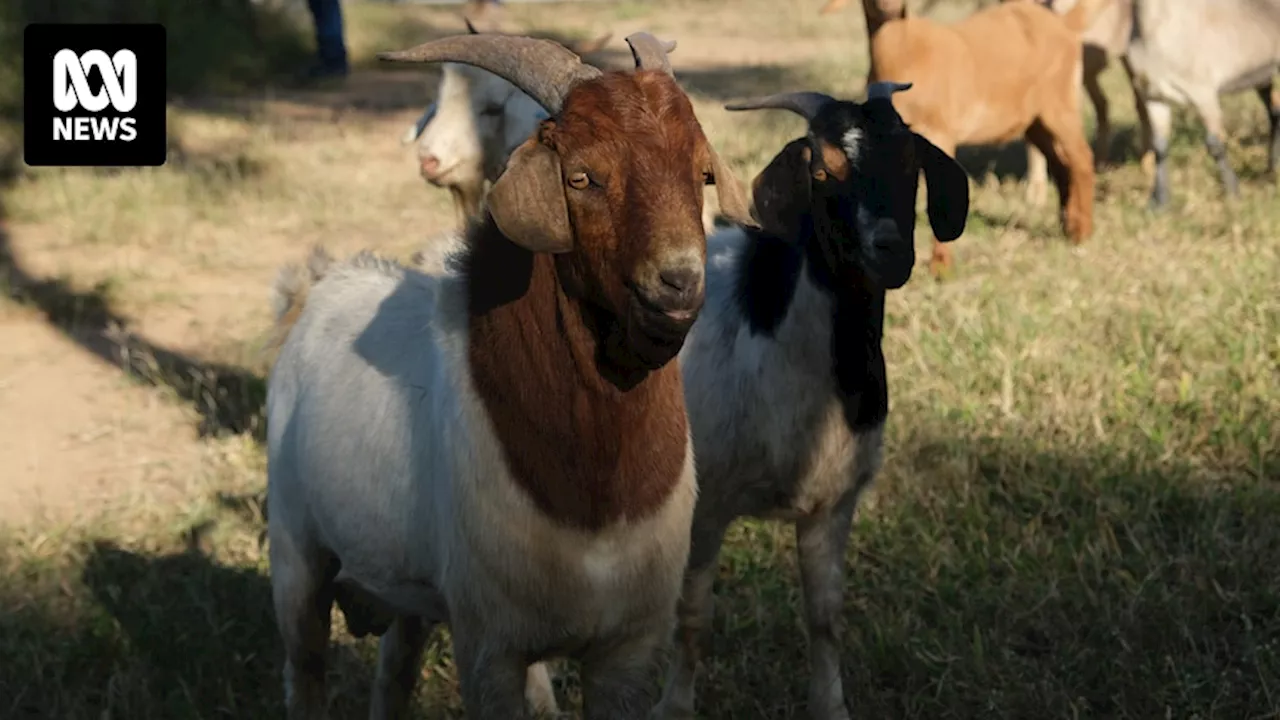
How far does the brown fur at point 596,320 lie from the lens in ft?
10.1

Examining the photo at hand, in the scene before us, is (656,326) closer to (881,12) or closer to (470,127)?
(470,127)

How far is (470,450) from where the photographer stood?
340 cm

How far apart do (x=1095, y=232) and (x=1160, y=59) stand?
165 cm

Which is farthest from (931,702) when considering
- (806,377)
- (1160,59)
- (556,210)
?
(1160,59)

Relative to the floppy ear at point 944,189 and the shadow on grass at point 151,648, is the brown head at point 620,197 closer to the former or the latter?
the floppy ear at point 944,189

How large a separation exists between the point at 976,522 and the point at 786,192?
5.34 ft

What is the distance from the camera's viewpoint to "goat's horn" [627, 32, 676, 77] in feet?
11.0

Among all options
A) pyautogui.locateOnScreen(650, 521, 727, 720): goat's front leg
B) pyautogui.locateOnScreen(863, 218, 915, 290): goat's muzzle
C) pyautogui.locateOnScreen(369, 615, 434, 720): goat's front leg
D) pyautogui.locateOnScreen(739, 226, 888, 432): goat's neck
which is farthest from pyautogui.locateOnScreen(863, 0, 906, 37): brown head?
pyautogui.locateOnScreen(369, 615, 434, 720): goat's front leg

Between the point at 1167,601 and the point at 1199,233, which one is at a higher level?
the point at 1199,233

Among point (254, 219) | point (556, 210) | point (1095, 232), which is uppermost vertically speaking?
point (556, 210)

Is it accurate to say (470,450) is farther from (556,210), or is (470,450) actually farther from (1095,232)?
(1095,232)

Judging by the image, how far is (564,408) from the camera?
3.34m

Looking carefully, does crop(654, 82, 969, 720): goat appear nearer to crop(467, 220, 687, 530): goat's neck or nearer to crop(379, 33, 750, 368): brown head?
crop(467, 220, 687, 530): goat's neck

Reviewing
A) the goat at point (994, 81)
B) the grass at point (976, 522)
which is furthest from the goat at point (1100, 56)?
the goat at point (994, 81)
